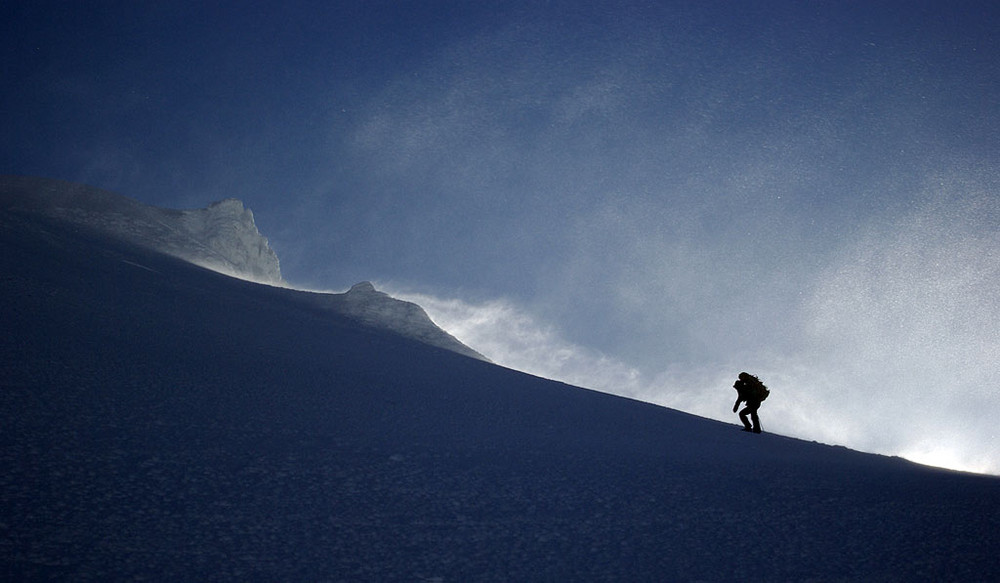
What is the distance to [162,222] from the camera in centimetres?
7412

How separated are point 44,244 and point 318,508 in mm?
31829

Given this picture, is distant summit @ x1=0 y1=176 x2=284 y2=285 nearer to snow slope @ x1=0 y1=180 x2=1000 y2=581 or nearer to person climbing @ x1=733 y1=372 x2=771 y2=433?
snow slope @ x1=0 y1=180 x2=1000 y2=581

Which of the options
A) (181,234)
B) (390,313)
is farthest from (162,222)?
(390,313)

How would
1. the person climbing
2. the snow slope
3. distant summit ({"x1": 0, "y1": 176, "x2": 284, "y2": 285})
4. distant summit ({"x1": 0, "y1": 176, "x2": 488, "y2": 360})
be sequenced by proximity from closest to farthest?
the snow slope, the person climbing, distant summit ({"x1": 0, "y1": 176, "x2": 488, "y2": 360}), distant summit ({"x1": 0, "y1": 176, "x2": 284, "y2": 285})

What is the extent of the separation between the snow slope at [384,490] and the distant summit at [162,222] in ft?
141

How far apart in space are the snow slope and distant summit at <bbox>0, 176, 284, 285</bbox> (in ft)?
141

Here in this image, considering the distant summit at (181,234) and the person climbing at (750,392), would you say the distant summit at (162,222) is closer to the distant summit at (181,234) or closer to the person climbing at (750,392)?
the distant summit at (181,234)

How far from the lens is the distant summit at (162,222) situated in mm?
57406

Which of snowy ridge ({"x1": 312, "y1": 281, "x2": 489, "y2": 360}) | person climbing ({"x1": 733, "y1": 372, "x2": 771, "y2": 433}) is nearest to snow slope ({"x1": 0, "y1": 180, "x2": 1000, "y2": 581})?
person climbing ({"x1": 733, "y1": 372, "x2": 771, "y2": 433})

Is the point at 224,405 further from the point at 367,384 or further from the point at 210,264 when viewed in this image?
the point at 210,264

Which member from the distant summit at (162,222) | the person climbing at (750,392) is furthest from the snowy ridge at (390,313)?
the person climbing at (750,392)

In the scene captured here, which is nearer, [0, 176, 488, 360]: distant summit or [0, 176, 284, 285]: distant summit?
[0, 176, 488, 360]: distant summit

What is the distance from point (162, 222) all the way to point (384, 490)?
8302 centimetres

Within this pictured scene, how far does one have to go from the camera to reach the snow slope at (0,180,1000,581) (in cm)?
586
